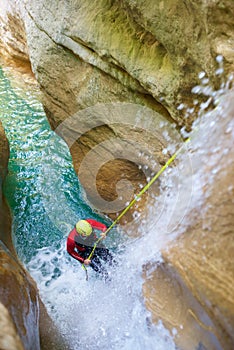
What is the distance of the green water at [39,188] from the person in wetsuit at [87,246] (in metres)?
0.97

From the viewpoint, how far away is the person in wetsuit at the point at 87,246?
13.9ft

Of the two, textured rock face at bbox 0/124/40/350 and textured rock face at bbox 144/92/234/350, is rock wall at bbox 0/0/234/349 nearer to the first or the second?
textured rock face at bbox 144/92/234/350

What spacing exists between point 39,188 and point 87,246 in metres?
2.05

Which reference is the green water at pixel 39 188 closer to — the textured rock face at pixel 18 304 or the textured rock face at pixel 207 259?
the textured rock face at pixel 18 304

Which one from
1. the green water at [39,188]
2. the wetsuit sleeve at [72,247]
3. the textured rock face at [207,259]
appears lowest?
the green water at [39,188]

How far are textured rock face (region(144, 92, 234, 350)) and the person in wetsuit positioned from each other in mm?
1450

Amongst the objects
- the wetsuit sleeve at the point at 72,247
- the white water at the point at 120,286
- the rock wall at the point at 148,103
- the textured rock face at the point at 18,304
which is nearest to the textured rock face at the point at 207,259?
the rock wall at the point at 148,103

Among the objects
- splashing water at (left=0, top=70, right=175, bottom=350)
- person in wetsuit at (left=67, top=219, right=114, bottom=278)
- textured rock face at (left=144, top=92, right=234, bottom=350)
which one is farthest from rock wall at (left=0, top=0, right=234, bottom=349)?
person in wetsuit at (left=67, top=219, right=114, bottom=278)

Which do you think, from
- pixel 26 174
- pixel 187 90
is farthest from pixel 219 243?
pixel 26 174

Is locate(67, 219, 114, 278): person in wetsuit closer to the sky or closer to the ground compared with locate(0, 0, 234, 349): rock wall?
closer to the ground

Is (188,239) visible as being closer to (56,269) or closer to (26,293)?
(26,293)

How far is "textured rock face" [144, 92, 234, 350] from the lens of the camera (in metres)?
2.29

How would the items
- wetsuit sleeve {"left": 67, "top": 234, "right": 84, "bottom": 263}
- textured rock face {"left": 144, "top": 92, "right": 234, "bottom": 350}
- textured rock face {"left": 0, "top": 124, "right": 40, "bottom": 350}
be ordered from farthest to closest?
wetsuit sleeve {"left": 67, "top": 234, "right": 84, "bottom": 263}, textured rock face {"left": 0, "top": 124, "right": 40, "bottom": 350}, textured rock face {"left": 144, "top": 92, "right": 234, "bottom": 350}

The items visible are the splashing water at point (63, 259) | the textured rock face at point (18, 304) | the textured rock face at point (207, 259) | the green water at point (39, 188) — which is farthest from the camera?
the green water at point (39, 188)
